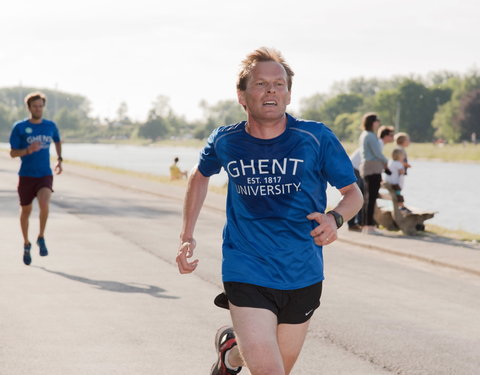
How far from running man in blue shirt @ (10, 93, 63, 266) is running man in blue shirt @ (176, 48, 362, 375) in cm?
626

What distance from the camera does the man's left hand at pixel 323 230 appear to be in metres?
3.46

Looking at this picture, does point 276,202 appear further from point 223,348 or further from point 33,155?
point 33,155

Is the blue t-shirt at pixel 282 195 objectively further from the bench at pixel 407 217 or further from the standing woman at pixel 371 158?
the bench at pixel 407 217

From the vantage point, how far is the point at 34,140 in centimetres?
975

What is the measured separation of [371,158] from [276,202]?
9501 mm

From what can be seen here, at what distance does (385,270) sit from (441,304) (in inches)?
88.7

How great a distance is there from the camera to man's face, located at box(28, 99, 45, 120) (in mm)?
9652

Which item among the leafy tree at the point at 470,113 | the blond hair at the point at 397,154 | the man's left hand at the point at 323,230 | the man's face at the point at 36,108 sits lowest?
the leafy tree at the point at 470,113

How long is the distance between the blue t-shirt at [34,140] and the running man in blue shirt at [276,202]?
6.36m

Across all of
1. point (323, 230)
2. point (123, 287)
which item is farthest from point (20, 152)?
point (323, 230)

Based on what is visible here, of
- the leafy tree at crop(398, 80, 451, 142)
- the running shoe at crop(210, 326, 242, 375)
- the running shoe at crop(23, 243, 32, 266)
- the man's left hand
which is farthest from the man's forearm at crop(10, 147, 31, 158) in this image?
the leafy tree at crop(398, 80, 451, 142)

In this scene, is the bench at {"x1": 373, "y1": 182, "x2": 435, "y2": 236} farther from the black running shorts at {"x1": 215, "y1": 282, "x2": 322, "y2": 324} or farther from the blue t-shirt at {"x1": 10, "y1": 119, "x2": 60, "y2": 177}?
the black running shorts at {"x1": 215, "y1": 282, "x2": 322, "y2": 324}

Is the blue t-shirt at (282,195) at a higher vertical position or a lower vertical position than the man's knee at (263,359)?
higher

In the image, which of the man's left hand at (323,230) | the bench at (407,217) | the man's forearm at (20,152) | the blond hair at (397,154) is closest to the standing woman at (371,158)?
the bench at (407,217)
